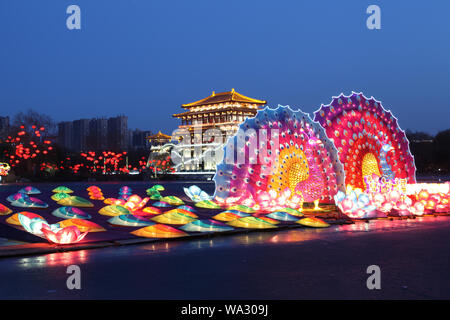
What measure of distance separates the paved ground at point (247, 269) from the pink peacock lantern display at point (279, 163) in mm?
6744

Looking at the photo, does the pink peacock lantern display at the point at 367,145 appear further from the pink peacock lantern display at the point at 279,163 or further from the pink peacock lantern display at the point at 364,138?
the pink peacock lantern display at the point at 279,163

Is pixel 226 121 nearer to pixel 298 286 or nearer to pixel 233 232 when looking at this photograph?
pixel 233 232

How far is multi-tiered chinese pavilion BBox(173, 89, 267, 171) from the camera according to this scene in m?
82.9

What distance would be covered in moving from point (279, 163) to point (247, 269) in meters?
11.2

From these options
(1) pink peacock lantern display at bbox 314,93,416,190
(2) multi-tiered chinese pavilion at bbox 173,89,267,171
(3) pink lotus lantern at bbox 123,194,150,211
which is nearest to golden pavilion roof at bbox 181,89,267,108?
(2) multi-tiered chinese pavilion at bbox 173,89,267,171

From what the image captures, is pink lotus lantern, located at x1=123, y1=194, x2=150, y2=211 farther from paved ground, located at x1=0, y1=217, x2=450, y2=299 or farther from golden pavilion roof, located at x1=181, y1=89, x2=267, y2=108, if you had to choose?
golden pavilion roof, located at x1=181, y1=89, x2=267, y2=108

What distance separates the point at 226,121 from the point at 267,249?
7393 cm

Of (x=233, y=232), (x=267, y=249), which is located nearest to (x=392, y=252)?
(x=267, y=249)

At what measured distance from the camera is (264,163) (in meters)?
19.1

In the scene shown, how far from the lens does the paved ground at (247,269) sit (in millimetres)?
6766

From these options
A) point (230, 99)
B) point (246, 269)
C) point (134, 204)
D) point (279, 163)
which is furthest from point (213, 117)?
point (246, 269)

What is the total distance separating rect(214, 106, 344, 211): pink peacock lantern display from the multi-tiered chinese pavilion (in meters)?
62.3

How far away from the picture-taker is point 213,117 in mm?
86312

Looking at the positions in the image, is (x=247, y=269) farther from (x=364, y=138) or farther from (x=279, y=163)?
(x=364, y=138)
